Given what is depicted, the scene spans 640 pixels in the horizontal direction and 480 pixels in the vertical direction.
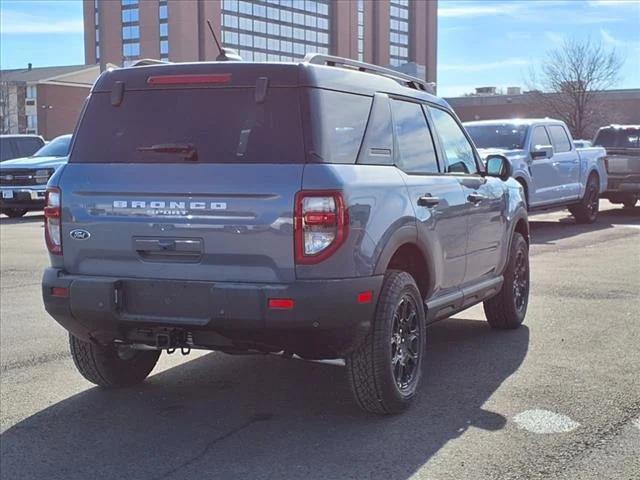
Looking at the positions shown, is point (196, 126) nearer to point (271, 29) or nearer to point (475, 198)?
point (475, 198)

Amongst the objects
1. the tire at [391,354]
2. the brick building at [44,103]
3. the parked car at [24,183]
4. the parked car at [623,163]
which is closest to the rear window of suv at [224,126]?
the tire at [391,354]

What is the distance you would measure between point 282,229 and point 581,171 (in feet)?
43.6

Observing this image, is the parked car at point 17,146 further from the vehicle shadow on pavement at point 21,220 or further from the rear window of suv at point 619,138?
the rear window of suv at point 619,138

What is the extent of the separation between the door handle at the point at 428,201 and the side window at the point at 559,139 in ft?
36.2

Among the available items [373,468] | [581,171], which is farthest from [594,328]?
[581,171]

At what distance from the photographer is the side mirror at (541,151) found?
14737 millimetres

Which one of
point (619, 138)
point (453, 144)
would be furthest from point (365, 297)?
point (619, 138)

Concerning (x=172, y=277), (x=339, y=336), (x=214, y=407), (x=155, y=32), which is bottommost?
(x=214, y=407)

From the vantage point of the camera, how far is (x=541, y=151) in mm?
14820

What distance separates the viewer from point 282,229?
442 centimetres

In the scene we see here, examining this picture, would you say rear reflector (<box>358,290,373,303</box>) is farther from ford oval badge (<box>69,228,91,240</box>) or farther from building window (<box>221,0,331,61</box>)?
building window (<box>221,0,331,61</box>)

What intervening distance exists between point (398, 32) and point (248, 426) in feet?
428

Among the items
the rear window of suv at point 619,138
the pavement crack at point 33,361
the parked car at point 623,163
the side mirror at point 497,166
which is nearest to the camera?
the pavement crack at point 33,361

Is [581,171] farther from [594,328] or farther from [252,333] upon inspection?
[252,333]
